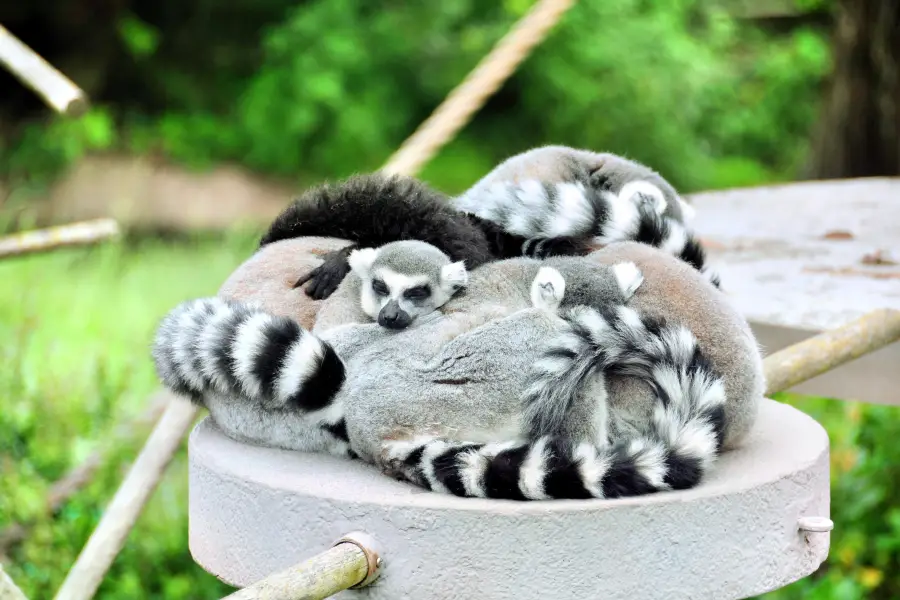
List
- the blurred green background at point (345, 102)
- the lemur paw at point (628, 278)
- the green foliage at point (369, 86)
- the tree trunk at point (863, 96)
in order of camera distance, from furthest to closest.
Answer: the green foliage at point (369, 86) < the blurred green background at point (345, 102) < the tree trunk at point (863, 96) < the lemur paw at point (628, 278)

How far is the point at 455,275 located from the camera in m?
2.24

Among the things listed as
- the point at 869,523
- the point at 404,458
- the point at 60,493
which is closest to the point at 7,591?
the point at 404,458

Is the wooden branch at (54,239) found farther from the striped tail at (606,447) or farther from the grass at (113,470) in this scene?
the striped tail at (606,447)

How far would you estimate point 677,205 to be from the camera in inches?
116

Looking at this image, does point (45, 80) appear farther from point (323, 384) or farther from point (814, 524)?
point (814, 524)

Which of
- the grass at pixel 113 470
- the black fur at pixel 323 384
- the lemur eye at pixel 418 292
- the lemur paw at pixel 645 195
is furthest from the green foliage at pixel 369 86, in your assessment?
the black fur at pixel 323 384

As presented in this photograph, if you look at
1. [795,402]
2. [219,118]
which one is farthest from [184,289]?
[795,402]

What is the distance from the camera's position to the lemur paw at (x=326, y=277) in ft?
7.91

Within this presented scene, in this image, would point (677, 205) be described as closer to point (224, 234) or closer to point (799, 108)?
point (224, 234)

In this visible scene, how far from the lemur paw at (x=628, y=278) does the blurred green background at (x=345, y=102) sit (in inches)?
193

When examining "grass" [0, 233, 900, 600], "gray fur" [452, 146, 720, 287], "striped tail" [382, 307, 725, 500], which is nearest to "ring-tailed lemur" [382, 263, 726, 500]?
"striped tail" [382, 307, 725, 500]

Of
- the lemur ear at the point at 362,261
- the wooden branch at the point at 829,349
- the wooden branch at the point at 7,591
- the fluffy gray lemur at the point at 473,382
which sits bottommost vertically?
the wooden branch at the point at 829,349

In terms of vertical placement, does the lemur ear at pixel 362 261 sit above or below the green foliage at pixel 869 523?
above

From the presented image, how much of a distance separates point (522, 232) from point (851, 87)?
5.62 m
